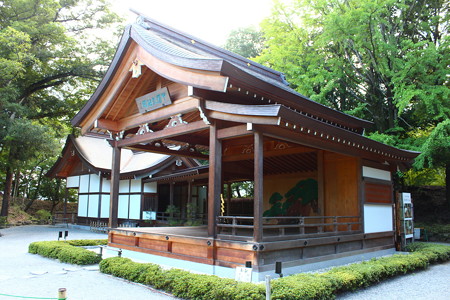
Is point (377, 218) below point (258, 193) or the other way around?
below

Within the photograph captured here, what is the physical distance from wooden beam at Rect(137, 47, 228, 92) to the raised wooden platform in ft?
10.6

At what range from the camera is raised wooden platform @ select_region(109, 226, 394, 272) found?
6898 mm

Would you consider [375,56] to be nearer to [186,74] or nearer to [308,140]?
[308,140]

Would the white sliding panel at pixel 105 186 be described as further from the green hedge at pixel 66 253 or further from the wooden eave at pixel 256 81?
the wooden eave at pixel 256 81

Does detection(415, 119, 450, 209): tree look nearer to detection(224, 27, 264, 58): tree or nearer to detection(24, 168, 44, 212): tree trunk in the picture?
detection(224, 27, 264, 58): tree

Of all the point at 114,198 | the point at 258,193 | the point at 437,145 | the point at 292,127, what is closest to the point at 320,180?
the point at 292,127

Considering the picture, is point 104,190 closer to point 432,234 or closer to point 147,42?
point 147,42

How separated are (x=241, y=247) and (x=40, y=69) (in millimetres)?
23125

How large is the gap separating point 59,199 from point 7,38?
54.8 feet

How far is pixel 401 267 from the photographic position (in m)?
8.45

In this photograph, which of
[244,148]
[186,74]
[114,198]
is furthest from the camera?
[244,148]

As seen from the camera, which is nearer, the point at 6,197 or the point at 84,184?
the point at 84,184

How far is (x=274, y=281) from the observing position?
5922 mm

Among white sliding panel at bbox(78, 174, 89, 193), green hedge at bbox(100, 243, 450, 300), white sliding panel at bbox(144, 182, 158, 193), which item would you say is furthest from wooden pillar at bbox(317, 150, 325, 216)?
white sliding panel at bbox(78, 174, 89, 193)
